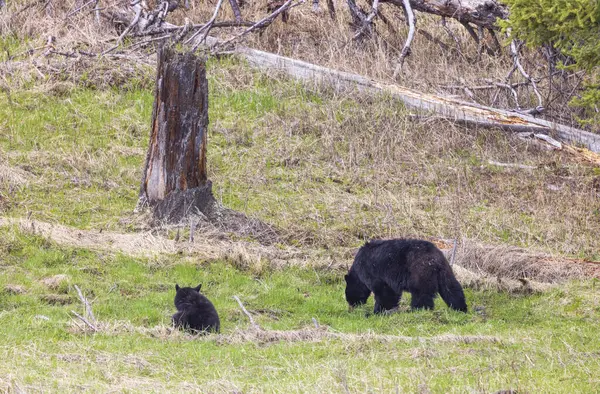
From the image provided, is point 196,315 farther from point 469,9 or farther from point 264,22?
point 469,9

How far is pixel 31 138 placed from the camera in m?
17.3

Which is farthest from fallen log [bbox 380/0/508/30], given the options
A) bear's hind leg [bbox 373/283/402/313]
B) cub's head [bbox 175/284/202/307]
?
cub's head [bbox 175/284/202/307]

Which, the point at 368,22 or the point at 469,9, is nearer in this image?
the point at 368,22

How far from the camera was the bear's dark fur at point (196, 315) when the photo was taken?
9281mm

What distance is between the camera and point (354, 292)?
37.0 ft

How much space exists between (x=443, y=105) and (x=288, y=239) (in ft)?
20.1

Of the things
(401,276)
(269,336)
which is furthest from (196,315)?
(401,276)

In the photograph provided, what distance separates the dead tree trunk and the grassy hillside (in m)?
0.66

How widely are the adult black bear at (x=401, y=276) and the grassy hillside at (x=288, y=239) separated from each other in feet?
0.84

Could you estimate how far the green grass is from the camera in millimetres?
6684

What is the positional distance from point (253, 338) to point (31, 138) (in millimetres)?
10197

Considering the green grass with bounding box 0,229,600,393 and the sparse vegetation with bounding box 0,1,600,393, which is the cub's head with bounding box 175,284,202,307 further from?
the sparse vegetation with bounding box 0,1,600,393

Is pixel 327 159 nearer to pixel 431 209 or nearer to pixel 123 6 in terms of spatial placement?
pixel 431 209

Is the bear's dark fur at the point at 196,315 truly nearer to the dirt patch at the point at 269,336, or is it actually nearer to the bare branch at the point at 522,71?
the dirt patch at the point at 269,336
